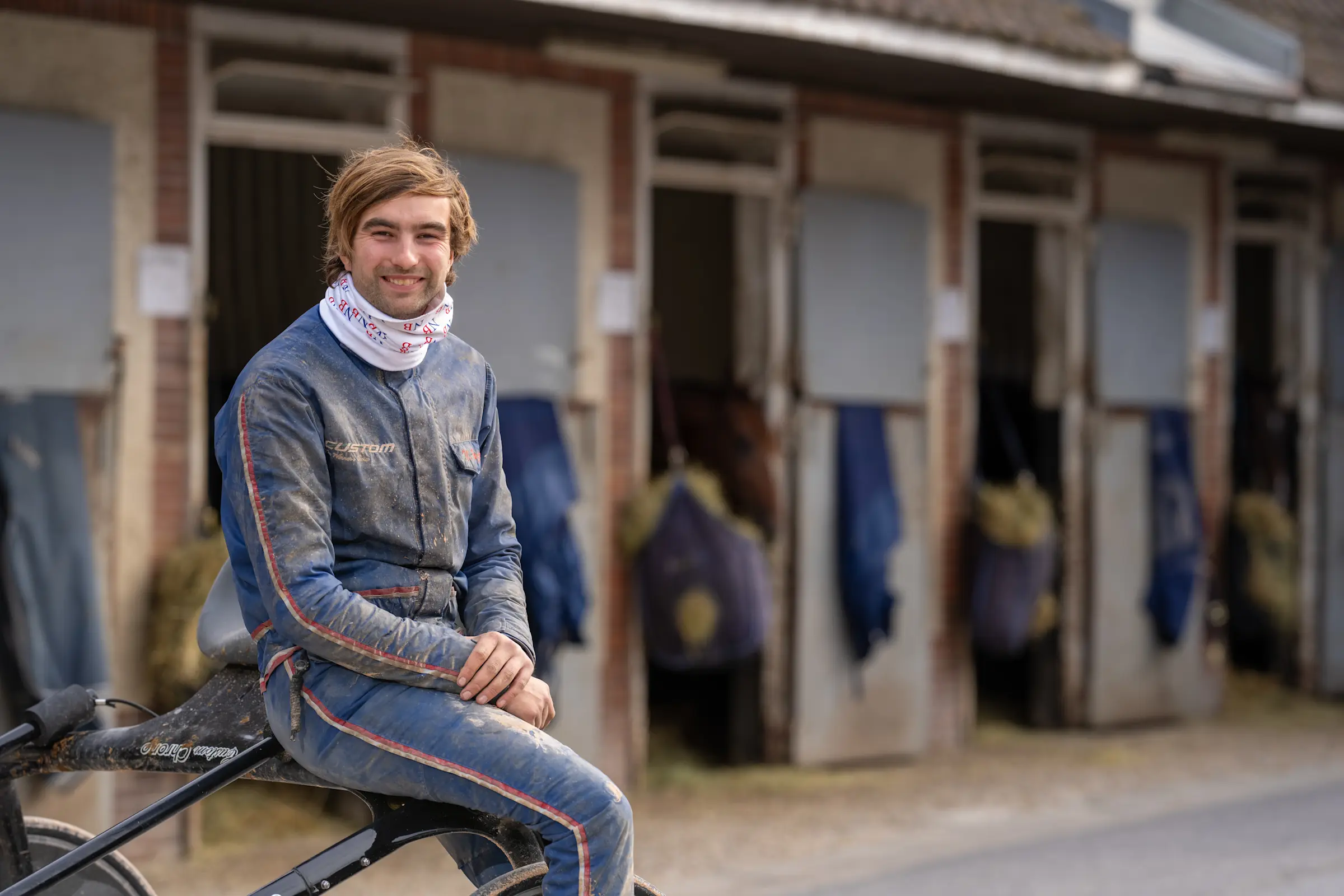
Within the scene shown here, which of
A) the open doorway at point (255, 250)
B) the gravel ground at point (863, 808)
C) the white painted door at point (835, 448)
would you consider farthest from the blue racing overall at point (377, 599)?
the white painted door at point (835, 448)

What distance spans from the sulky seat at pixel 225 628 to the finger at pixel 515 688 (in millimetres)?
532

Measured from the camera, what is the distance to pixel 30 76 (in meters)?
6.38

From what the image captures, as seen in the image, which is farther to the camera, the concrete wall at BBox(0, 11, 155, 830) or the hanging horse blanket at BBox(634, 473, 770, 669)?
the hanging horse blanket at BBox(634, 473, 770, 669)

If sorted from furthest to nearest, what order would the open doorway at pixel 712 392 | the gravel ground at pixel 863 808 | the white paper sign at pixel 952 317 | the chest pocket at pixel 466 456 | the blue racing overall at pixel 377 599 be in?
the white paper sign at pixel 952 317
the open doorway at pixel 712 392
the gravel ground at pixel 863 808
the chest pocket at pixel 466 456
the blue racing overall at pixel 377 599

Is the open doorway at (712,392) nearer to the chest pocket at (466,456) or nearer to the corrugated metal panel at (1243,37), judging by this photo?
the corrugated metal panel at (1243,37)

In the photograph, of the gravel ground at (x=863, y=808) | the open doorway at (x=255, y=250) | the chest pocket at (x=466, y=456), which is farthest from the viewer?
the open doorway at (x=255, y=250)

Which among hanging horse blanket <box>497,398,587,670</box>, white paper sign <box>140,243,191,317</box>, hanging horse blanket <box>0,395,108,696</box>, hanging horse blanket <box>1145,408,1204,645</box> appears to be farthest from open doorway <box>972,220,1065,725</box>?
hanging horse blanket <box>0,395,108,696</box>

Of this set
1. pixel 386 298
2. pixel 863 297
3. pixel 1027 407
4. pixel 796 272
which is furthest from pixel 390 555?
pixel 1027 407

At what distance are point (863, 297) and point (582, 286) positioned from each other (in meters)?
1.67

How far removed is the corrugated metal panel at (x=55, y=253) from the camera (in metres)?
6.27

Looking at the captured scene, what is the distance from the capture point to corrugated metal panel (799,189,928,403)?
8.61 m

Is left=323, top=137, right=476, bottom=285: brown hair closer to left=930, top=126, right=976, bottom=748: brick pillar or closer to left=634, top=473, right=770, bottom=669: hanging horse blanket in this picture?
left=634, top=473, right=770, bottom=669: hanging horse blanket

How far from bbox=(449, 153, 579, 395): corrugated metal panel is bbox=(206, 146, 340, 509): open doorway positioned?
111cm

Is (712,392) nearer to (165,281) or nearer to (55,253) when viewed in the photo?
(165,281)
